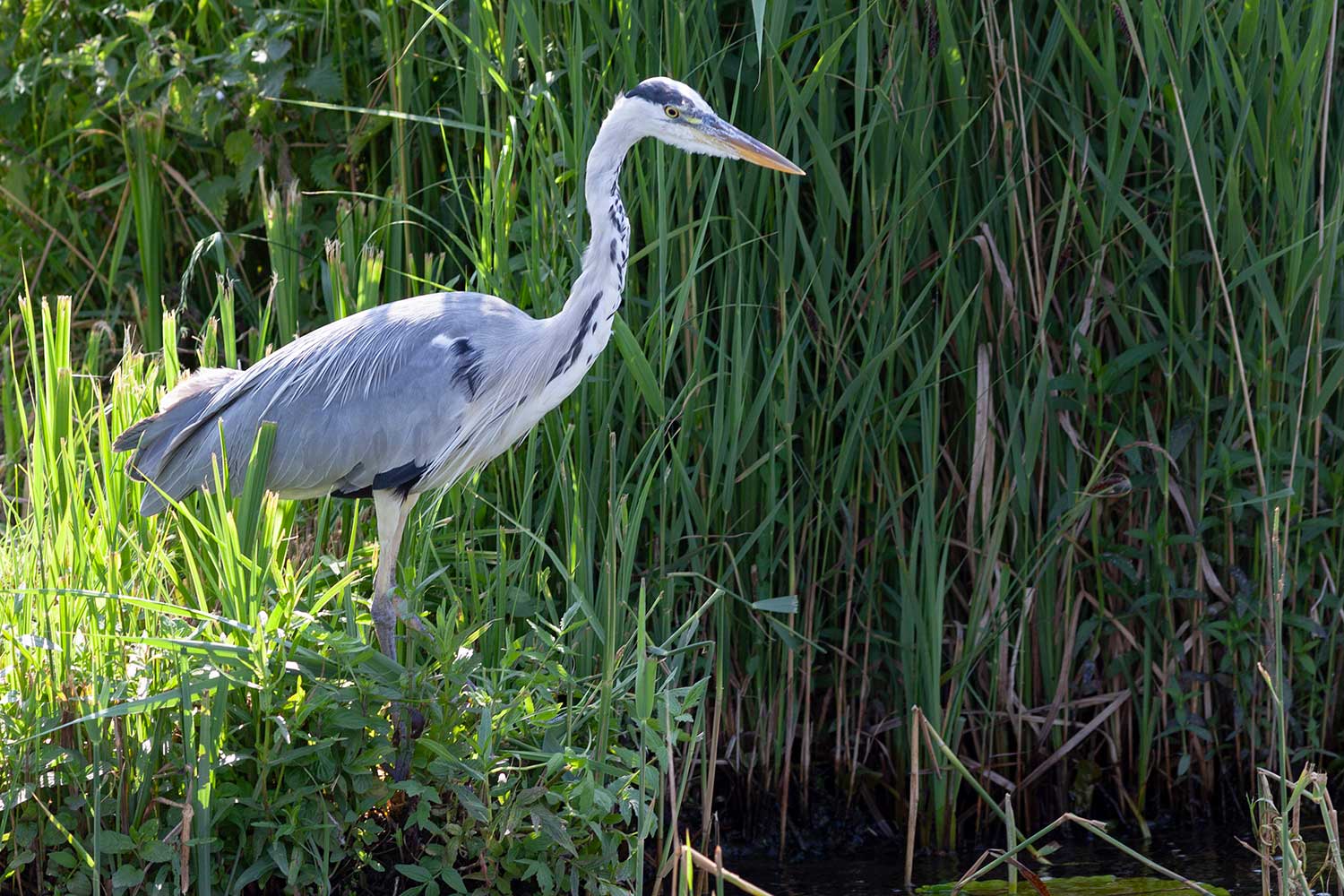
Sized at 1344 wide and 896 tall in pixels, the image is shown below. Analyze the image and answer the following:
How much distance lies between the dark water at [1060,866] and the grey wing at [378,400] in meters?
1.14

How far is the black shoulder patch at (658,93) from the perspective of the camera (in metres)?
2.79

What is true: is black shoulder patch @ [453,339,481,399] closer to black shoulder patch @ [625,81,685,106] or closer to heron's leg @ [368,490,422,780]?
heron's leg @ [368,490,422,780]

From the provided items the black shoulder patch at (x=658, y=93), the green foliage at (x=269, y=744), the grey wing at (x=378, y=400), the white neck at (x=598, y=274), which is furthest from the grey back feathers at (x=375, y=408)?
the black shoulder patch at (x=658, y=93)

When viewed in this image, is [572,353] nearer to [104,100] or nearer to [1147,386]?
[1147,386]

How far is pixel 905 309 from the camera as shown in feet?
10.6

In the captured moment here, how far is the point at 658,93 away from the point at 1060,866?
186 cm

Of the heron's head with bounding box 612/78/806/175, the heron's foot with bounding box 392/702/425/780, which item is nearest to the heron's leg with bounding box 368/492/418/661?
the heron's foot with bounding box 392/702/425/780

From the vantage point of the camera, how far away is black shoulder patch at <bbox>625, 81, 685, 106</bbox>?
279 centimetres

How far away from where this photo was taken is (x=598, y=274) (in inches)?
117

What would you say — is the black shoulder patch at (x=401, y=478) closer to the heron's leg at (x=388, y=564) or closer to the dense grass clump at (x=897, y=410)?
the heron's leg at (x=388, y=564)

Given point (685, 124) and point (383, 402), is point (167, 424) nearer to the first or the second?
point (383, 402)

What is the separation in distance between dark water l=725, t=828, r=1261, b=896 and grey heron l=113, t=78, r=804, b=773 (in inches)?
39.3

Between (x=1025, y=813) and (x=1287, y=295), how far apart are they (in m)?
1.27

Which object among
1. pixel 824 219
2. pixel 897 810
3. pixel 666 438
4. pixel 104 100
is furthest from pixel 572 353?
pixel 104 100
